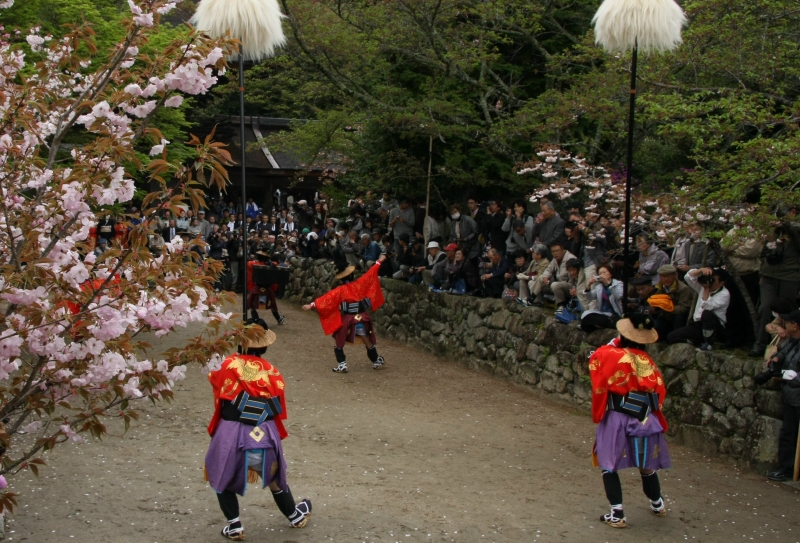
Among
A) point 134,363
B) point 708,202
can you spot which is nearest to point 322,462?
point 134,363

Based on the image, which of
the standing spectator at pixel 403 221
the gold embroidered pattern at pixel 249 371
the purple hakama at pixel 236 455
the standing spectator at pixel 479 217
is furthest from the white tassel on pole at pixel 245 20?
the standing spectator at pixel 403 221

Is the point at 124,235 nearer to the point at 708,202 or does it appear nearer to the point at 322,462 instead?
the point at 322,462

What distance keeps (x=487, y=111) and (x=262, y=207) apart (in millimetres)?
15016

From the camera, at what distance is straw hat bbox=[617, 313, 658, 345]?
6648mm

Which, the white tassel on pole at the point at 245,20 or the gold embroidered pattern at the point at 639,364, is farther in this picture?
the white tassel on pole at the point at 245,20

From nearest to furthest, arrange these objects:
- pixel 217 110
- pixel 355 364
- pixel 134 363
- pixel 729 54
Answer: pixel 134 363 → pixel 729 54 → pixel 355 364 → pixel 217 110

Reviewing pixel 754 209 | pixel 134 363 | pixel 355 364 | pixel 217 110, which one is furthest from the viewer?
pixel 217 110

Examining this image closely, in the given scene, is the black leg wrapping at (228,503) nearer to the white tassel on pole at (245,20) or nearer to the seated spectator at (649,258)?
the white tassel on pole at (245,20)

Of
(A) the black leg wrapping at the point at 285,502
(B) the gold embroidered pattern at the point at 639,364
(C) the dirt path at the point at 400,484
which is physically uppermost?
(B) the gold embroidered pattern at the point at 639,364

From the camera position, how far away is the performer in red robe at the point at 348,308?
41.1 feet

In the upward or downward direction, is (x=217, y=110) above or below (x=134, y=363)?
above

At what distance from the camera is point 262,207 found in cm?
2783

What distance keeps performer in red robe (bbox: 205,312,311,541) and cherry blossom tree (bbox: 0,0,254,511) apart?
112cm

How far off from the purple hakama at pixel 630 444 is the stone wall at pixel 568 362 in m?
2.12
